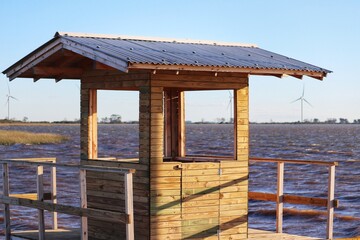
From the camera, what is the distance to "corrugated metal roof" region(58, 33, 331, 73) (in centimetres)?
1102

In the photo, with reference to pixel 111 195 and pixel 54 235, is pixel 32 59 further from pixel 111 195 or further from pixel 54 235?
pixel 54 235

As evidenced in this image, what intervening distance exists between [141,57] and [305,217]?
701 inches

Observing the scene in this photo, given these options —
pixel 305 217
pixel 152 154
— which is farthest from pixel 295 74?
pixel 305 217

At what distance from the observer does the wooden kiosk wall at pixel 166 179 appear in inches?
451

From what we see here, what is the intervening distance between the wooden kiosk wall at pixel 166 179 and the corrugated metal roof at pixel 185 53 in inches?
14.2

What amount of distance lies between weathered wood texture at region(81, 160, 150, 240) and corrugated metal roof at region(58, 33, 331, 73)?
1765mm

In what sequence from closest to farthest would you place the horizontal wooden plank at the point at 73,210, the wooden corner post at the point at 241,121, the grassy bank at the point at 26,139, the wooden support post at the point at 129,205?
the wooden support post at the point at 129,205 → the horizontal wooden plank at the point at 73,210 → the wooden corner post at the point at 241,121 → the grassy bank at the point at 26,139

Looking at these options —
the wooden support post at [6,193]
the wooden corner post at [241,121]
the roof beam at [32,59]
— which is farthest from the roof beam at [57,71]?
the wooden corner post at [241,121]

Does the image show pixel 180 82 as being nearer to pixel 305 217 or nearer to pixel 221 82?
pixel 221 82

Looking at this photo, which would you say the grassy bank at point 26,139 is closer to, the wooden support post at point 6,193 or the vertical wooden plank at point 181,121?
the vertical wooden plank at point 181,121

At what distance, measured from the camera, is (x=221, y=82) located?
1215 centimetres

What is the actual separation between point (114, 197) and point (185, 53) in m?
2.62

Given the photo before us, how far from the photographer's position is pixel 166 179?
1152cm

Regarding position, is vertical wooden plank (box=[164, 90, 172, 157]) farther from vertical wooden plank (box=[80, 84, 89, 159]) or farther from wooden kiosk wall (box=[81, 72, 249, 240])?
vertical wooden plank (box=[80, 84, 89, 159])
